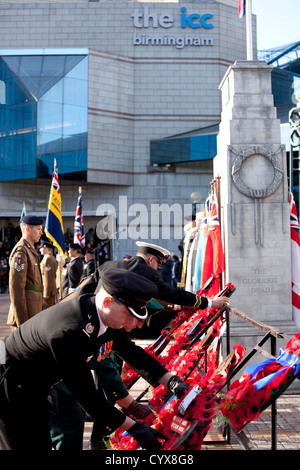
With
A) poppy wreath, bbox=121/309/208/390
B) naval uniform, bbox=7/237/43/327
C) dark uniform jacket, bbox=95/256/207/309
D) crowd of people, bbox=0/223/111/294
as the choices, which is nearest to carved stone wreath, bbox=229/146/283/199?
poppy wreath, bbox=121/309/208/390

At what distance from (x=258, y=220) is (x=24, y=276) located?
11.3ft

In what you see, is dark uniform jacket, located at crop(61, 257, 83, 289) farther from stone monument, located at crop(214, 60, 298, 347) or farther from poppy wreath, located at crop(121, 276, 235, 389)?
poppy wreath, located at crop(121, 276, 235, 389)

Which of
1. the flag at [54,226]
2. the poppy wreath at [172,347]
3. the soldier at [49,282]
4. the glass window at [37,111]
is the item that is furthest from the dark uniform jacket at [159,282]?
the glass window at [37,111]

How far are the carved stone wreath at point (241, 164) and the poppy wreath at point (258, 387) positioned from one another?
4.25 metres

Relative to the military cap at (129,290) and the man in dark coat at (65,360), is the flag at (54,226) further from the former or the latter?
the military cap at (129,290)

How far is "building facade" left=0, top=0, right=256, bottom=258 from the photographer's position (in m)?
31.3

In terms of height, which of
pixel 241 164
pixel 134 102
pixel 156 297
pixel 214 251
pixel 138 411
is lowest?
pixel 138 411

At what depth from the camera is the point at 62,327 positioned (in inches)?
97.3

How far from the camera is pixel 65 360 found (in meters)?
2.43

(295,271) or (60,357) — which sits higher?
(295,271)

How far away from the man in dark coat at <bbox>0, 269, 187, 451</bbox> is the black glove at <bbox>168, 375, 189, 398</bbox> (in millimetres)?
426

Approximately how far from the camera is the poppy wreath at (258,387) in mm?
2732

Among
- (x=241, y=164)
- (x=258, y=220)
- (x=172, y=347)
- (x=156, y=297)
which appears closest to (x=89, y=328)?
(x=156, y=297)

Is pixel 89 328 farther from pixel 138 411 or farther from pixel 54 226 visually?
pixel 54 226
